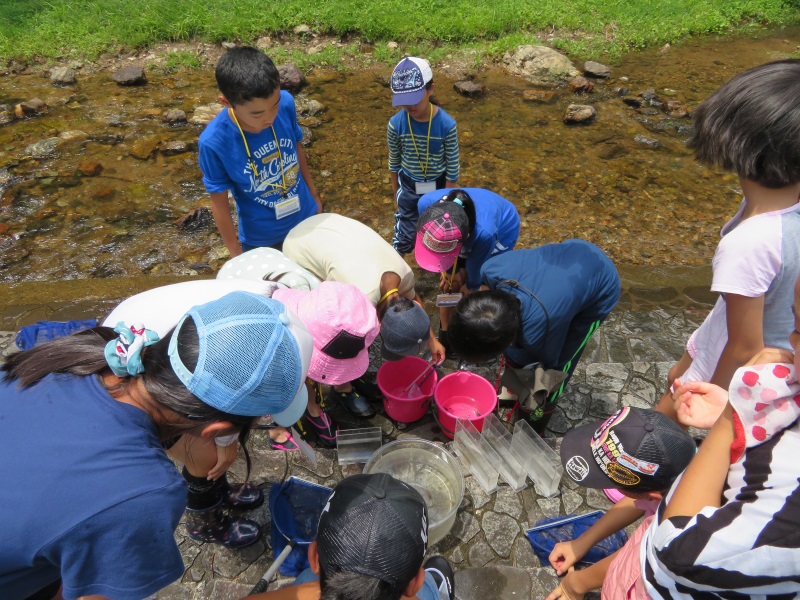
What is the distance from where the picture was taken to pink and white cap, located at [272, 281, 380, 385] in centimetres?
240

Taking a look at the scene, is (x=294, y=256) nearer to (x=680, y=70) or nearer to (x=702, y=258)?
(x=702, y=258)

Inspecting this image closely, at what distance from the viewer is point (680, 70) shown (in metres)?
9.09

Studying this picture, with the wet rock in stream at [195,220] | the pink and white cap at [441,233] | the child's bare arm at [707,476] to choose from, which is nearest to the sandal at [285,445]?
the pink and white cap at [441,233]

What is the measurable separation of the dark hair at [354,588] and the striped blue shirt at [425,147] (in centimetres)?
337

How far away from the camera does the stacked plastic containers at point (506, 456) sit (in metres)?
2.91

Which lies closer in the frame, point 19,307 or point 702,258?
point 19,307

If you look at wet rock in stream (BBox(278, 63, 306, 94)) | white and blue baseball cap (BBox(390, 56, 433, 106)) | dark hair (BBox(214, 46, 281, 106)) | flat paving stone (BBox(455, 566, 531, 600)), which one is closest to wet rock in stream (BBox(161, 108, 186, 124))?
wet rock in stream (BBox(278, 63, 306, 94))

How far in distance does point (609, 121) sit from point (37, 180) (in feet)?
26.7

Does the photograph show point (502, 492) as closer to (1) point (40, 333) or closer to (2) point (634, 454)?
(2) point (634, 454)

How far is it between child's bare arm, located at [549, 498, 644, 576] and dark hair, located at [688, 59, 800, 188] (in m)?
1.51

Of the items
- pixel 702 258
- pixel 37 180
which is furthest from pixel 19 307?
pixel 702 258

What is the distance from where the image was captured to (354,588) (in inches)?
60.6

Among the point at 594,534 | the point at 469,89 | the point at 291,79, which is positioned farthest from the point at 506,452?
the point at 291,79

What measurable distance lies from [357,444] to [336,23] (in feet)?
29.1
